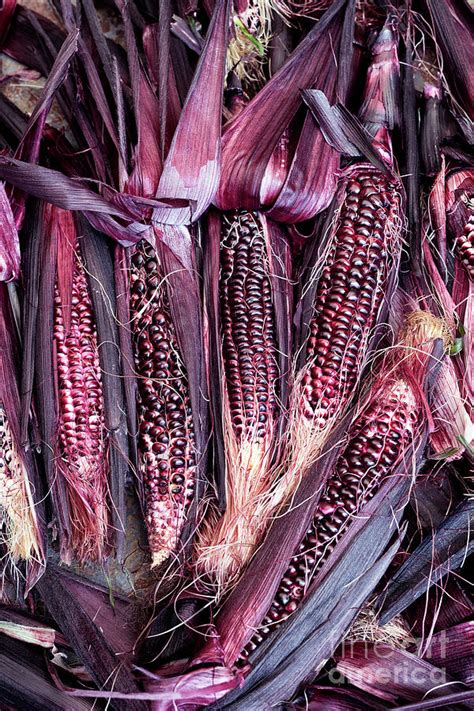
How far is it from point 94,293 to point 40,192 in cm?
26

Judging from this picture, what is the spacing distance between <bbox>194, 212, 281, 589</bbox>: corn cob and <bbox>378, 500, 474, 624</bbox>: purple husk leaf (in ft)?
1.16

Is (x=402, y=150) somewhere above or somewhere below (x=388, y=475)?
above

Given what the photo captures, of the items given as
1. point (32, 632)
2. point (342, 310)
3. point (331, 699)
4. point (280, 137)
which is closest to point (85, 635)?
point (32, 632)

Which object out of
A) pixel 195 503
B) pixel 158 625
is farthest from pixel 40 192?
pixel 158 625

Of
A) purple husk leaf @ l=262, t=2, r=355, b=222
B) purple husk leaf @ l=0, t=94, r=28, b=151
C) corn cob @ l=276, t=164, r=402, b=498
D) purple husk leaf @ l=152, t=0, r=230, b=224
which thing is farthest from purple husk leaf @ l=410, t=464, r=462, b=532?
purple husk leaf @ l=0, t=94, r=28, b=151

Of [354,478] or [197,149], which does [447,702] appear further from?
[197,149]

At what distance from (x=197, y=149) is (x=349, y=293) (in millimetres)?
493

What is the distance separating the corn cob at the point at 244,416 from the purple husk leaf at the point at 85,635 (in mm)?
269

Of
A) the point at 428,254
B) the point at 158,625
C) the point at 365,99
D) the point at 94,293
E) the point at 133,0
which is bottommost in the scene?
the point at 158,625

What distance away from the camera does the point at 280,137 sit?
63.2 inches

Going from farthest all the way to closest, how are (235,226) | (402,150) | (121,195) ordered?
(402,150)
(235,226)
(121,195)

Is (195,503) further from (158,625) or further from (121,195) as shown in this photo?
(121,195)

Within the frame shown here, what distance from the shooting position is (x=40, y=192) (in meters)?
1.49

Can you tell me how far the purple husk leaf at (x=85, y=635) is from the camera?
1.42 m
